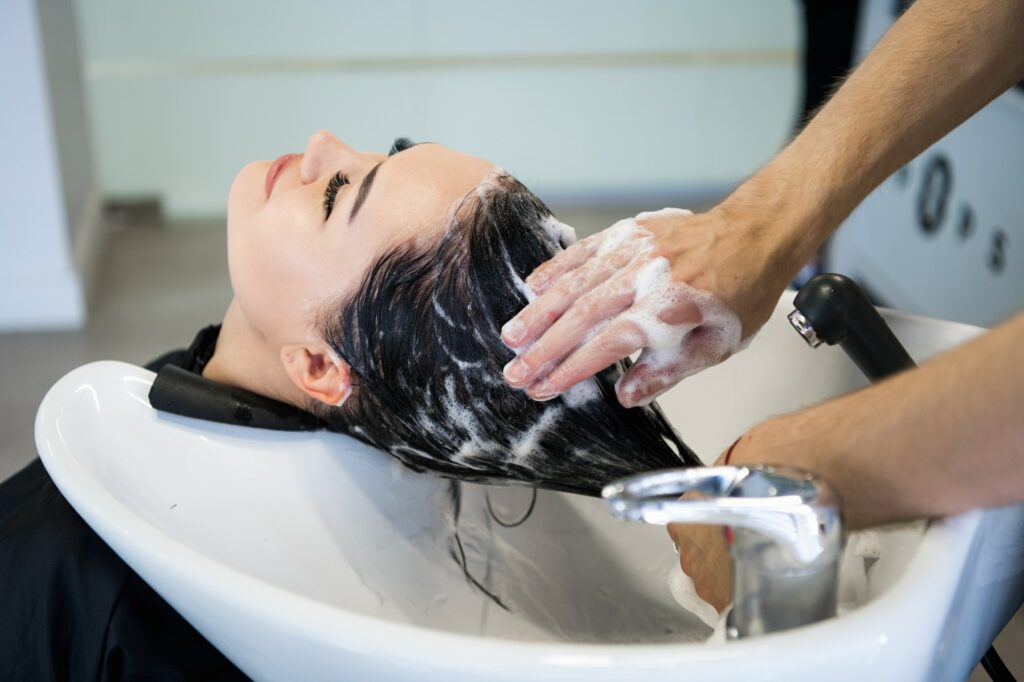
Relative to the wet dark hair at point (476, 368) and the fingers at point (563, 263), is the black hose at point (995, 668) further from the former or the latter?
the fingers at point (563, 263)

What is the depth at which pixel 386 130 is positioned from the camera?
12.8 ft

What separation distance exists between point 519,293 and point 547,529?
1.13ft

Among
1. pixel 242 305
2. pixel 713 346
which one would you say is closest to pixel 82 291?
pixel 242 305

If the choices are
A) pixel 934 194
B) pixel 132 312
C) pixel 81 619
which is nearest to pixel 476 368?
pixel 81 619

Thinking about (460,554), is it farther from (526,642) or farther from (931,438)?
(931,438)

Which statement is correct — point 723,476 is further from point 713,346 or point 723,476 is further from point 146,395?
point 146,395

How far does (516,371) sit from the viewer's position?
1014 mm

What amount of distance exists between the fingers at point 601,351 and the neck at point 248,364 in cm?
37

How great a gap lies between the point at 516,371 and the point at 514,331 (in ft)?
0.13

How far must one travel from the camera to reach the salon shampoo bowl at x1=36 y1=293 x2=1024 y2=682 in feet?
2.24

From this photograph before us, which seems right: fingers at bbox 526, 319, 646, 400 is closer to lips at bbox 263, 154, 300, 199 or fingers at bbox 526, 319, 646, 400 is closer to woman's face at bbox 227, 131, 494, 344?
woman's face at bbox 227, 131, 494, 344

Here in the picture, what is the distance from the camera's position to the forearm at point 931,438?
0.68m

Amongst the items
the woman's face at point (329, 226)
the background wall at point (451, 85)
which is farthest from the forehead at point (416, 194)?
the background wall at point (451, 85)

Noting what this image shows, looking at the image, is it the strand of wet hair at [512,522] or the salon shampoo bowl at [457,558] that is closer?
the salon shampoo bowl at [457,558]
